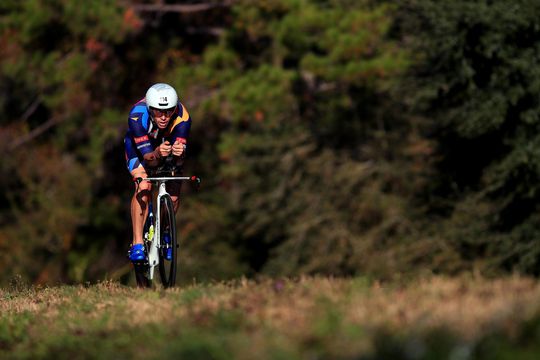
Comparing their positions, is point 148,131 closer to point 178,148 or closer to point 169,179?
point 178,148

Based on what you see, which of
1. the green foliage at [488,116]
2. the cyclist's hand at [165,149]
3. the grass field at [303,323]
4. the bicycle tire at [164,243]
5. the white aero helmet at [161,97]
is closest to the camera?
the grass field at [303,323]

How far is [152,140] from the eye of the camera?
1288 centimetres

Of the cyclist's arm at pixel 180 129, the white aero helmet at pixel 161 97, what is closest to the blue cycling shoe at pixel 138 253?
the cyclist's arm at pixel 180 129

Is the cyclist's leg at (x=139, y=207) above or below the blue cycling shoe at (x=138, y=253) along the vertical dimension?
above

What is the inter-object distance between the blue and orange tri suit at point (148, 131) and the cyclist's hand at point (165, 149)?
0.34 feet

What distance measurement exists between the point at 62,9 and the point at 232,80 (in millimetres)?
5473

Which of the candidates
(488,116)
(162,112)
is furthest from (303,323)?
(488,116)

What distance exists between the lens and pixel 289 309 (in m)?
8.16

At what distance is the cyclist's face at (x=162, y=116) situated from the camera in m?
12.5

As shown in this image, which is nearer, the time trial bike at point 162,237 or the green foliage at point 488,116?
the time trial bike at point 162,237

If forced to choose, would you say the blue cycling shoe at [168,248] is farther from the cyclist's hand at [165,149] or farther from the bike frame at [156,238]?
the cyclist's hand at [165,149]

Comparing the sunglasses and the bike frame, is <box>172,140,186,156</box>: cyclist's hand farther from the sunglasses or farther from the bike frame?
the bike frame

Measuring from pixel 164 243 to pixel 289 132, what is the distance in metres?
24.1

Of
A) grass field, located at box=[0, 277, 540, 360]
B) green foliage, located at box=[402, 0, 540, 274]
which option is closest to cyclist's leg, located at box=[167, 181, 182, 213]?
grass field, located at box=[0, 277, 540, 360]
